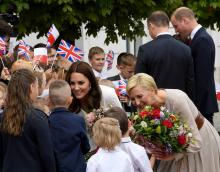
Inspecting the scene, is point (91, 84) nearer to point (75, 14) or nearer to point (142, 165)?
point (142, 165)

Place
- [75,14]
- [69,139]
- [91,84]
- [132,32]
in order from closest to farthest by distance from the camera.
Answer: [69,139] < [91,84] < [75,14] < [132,32]

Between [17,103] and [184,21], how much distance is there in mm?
3346

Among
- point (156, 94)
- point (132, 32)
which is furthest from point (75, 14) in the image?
point (156, 94)

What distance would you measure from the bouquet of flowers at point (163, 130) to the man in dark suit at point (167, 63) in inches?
65.2

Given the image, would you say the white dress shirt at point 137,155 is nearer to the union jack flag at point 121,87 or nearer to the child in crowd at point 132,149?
the child in crowd at point 132,149

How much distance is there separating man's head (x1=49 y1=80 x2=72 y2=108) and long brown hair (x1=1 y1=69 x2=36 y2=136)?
43 centimetres

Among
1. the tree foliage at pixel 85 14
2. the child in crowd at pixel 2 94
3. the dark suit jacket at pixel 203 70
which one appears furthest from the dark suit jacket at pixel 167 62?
the tree foliage at pixel 85 14

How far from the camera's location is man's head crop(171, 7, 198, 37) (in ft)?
29.5

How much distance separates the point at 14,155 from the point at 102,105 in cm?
151

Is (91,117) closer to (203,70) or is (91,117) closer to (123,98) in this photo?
(203,70)

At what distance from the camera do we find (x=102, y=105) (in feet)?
24.9

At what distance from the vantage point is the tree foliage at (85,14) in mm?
11070

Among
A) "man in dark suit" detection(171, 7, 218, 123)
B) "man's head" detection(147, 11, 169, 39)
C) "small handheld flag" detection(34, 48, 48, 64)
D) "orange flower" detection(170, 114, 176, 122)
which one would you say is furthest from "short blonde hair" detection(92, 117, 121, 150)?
"man in dark suit" detection(171, 7, 218, 123)

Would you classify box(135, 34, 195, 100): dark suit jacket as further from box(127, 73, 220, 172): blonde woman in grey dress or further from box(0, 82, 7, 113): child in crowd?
box(0, 82, 7, 113): child in crowd
